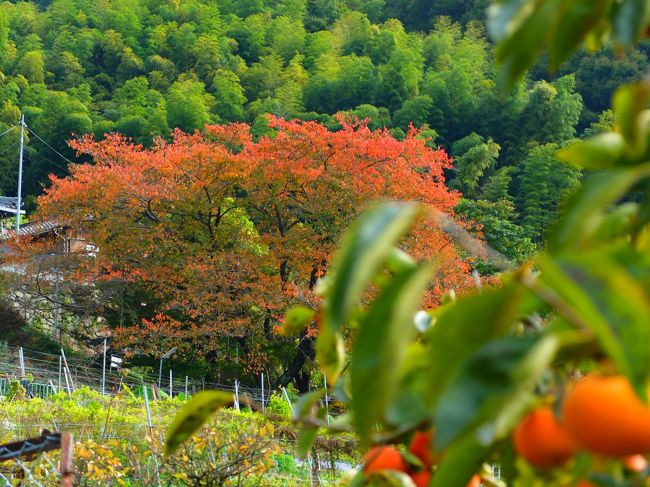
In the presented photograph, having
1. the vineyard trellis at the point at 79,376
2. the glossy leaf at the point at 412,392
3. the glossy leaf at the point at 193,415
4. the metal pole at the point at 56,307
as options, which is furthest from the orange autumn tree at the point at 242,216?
the glossy leaf at the point at 412,392

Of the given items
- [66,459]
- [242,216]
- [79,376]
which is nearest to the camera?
[66,459]

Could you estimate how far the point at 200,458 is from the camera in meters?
2.99

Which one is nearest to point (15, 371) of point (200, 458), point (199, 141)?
point (199, 141)

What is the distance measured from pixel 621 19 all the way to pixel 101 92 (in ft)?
80.1

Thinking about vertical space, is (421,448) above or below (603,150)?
below

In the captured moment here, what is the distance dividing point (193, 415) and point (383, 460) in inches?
5.4

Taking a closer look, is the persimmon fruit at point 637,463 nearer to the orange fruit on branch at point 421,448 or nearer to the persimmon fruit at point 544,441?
the persimmon fruit at point 544,441

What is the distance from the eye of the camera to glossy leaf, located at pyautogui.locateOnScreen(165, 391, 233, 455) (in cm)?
58

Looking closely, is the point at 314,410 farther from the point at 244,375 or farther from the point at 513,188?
the point at 513,188

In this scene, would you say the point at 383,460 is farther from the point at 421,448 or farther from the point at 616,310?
the point at 616,310

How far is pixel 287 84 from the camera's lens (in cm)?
2280

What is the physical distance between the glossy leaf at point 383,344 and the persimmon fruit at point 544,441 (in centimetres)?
7

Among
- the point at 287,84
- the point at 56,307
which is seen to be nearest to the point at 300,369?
the point at 56,307

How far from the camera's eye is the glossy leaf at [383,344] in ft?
0.98
